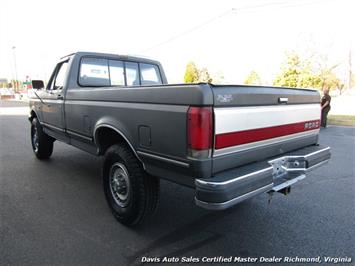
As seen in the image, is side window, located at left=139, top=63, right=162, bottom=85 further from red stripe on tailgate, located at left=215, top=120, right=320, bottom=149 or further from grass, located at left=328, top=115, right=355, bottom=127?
grass, located at left=328, top=115, right=355, bottom=127

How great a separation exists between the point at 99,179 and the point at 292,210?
309 cm

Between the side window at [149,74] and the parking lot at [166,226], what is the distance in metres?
1.96

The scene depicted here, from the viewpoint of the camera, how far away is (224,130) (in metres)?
2.32

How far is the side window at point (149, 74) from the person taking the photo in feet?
16.8

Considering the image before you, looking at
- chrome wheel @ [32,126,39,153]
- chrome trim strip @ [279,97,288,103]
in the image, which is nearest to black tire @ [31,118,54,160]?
chrome wheel @ [32,126,39,153]

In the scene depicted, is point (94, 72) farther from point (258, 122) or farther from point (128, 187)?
point (258, 122)

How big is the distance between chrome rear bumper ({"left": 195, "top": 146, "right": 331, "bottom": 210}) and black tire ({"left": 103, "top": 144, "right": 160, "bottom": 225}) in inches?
31.3

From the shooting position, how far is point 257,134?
8.73 ft

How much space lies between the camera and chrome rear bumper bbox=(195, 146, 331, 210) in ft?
7.10

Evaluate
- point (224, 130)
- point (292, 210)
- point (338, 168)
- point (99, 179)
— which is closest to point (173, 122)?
point (224, 130)

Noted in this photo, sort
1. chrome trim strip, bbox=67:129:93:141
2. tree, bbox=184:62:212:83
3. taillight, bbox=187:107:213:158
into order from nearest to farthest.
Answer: taillight, bbox=187:107:213:158 < chrome trim strip, bbox=67:129:93:141 < tree, bbox=184:62:212:83

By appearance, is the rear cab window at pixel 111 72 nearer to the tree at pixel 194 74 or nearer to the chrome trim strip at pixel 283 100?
the chrome trim strip at pixel 283 100

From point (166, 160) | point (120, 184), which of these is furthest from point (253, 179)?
point (120, 184)

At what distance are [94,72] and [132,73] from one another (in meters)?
0.71
